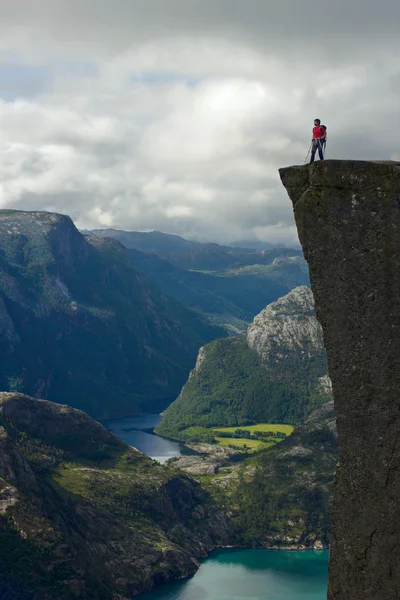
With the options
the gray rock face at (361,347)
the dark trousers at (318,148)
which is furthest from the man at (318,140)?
the gray rock face at (361,347)

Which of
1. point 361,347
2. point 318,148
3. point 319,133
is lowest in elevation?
point 361,347

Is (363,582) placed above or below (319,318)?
below

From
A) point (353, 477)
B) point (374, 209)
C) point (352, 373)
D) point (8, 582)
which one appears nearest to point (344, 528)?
point (353, 477)

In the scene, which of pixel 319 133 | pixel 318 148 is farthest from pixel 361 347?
pixel 319 133

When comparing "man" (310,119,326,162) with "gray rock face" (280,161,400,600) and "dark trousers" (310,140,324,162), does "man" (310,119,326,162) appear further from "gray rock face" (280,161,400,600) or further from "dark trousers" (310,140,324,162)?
"gray rock face" (280,161,400,600)

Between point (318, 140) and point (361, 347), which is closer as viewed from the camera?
point (361, 347)

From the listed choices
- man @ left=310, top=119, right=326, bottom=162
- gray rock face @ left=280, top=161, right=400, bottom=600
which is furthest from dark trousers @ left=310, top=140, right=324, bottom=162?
gray rock face @ left=280, top=161, right=400, bottom=600

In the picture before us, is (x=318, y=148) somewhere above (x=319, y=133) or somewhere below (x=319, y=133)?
below

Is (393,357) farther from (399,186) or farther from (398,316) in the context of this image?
(399,186)

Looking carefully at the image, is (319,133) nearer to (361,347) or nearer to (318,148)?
(318,148)
